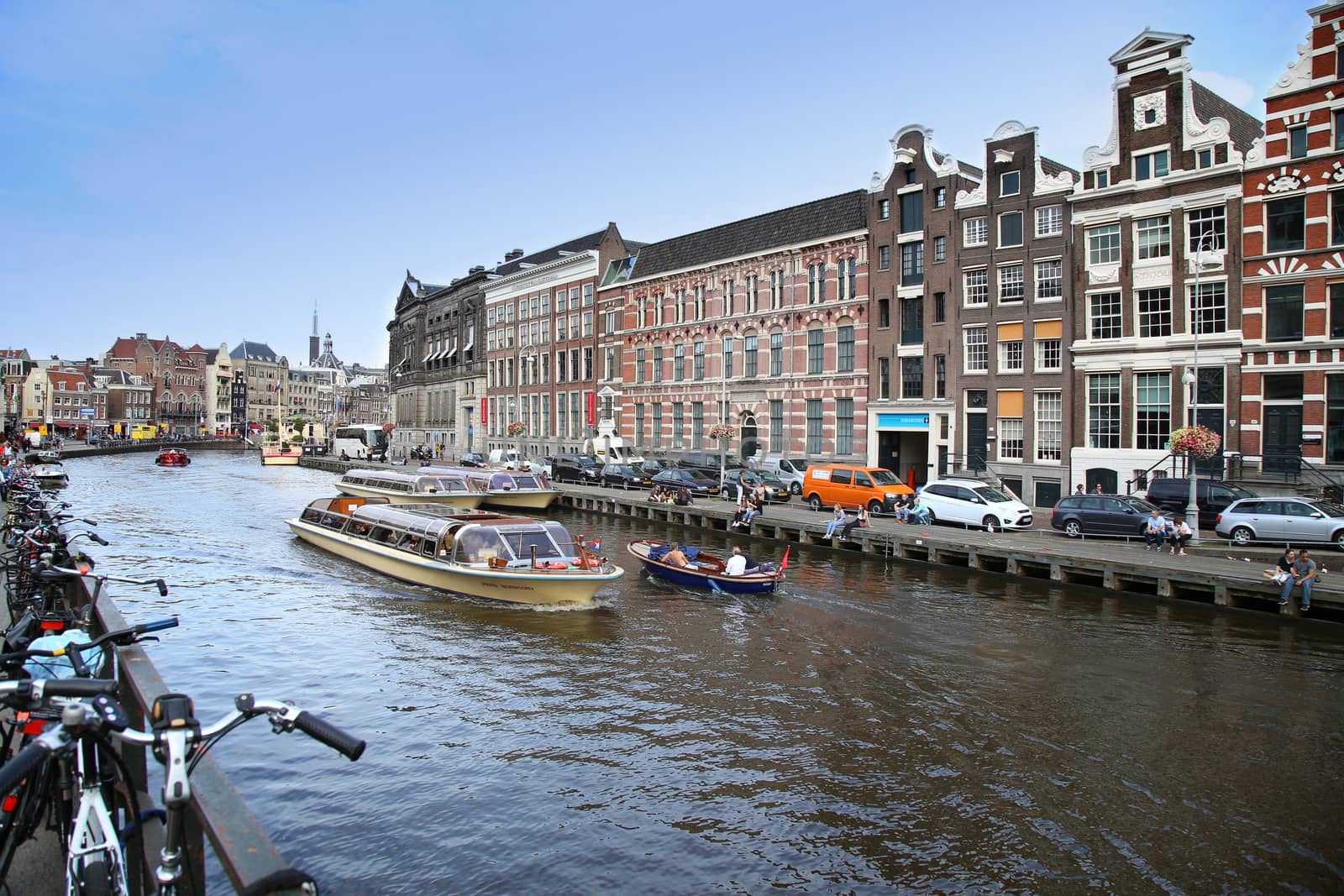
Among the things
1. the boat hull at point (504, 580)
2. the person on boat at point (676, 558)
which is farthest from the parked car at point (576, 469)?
the boat hull at point (504, 580)

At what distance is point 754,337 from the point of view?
5984cm

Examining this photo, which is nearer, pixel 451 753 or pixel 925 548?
pixel 451 753

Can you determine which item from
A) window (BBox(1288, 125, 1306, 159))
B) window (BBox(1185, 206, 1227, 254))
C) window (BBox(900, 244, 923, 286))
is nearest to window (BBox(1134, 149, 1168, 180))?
window (BBox(1185, 206, 1227, 254))

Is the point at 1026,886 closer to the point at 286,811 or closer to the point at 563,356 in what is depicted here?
the point at 286,811

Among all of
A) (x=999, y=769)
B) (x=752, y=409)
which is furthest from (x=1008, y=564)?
(x=752, y=409)

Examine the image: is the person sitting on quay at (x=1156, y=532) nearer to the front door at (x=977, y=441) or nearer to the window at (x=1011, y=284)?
the front door at (x=977, y=441)

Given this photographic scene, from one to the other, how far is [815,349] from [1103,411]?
18429 millimetres

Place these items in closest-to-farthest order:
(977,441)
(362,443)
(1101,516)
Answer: (1101,516) < (977,441) < (362,443)

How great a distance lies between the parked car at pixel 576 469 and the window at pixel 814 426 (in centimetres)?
1345

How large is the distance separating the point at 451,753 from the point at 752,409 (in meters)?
47.8

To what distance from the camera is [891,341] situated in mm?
50469

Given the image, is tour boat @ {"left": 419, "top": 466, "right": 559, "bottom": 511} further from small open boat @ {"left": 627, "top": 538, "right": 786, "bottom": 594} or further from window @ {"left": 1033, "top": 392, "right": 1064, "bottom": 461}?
window @ {"left": 1033, "top": 392, "right": 1064, "bottom": 461}

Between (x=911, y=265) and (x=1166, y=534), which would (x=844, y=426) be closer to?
(x=911, y=265)

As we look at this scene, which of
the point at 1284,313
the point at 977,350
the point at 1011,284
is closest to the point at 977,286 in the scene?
the point at 1011,284
